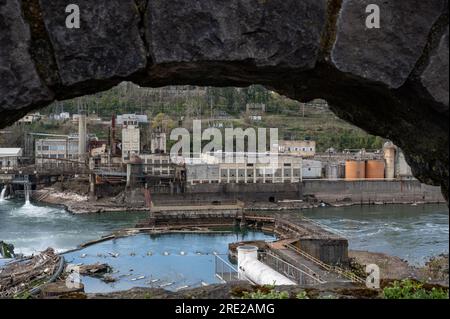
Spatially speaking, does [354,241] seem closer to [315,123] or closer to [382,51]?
[382,51]

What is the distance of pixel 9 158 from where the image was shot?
2653 inches

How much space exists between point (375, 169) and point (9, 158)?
133ft

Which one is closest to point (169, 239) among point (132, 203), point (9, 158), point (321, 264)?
point (321, 264)

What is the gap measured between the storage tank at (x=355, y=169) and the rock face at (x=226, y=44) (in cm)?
6073

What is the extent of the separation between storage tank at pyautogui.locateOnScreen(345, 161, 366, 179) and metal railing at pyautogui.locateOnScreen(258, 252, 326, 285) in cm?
3618

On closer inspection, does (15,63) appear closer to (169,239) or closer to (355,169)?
(169,239)

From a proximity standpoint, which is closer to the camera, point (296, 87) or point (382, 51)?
point (382, 51)

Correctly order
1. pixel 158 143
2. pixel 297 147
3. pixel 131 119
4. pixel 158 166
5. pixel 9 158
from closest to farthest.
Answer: pixel 158 166, pixel 9 158, pixel 158 143, pixel 297 147, pixel 131 119

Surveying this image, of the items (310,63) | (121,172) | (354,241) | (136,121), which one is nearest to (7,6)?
(310,63)

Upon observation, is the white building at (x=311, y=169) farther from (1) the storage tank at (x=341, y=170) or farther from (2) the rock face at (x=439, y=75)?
(2) the rock face at (x=439, y=75)

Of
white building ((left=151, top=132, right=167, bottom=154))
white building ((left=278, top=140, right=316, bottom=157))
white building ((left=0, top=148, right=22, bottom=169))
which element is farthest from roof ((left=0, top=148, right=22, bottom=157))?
white building ((left=278, top=140, right=316, bottom=157))

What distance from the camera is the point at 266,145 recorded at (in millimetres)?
78750

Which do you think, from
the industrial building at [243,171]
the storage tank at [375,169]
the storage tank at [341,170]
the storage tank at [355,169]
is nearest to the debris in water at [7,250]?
the industrial building at [243,171]

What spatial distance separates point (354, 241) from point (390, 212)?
1640 cm
